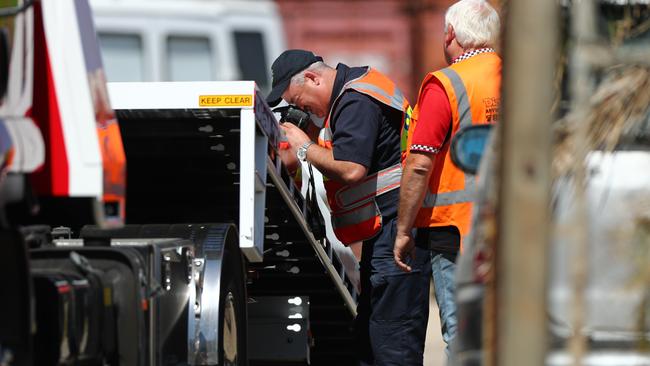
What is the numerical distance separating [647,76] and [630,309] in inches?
21.5

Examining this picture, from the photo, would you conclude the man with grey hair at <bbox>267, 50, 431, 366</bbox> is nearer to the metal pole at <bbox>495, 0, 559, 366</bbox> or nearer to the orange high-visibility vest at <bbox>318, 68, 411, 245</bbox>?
the orange high-visibility vest at <bbox>318, 68, 411, 245</bbox>

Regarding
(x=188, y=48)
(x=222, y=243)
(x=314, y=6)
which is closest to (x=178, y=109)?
(x=222, y=243)

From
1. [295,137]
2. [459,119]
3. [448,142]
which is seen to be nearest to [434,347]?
[295,137]

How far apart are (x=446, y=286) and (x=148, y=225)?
123 cm

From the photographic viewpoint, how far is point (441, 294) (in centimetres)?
584

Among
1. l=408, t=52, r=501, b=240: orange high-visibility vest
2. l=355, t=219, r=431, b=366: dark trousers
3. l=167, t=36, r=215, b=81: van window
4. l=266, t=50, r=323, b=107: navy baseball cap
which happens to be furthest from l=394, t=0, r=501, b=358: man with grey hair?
l=167, t=36, r=215, b=81: van window

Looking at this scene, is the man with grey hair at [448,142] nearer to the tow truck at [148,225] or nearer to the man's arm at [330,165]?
the man's arm at [330,165]

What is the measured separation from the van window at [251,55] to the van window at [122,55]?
45.3 inches

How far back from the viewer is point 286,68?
6199 mm

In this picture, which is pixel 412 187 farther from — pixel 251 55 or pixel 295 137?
pixel 251 55

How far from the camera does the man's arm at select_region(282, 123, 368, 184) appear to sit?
5.95 metres

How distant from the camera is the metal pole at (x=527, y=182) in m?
3.08

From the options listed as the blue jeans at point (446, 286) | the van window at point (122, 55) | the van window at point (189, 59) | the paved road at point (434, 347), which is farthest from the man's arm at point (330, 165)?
the van window at point (189, 59)

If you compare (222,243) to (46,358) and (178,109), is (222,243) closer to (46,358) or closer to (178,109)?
(178,109)
